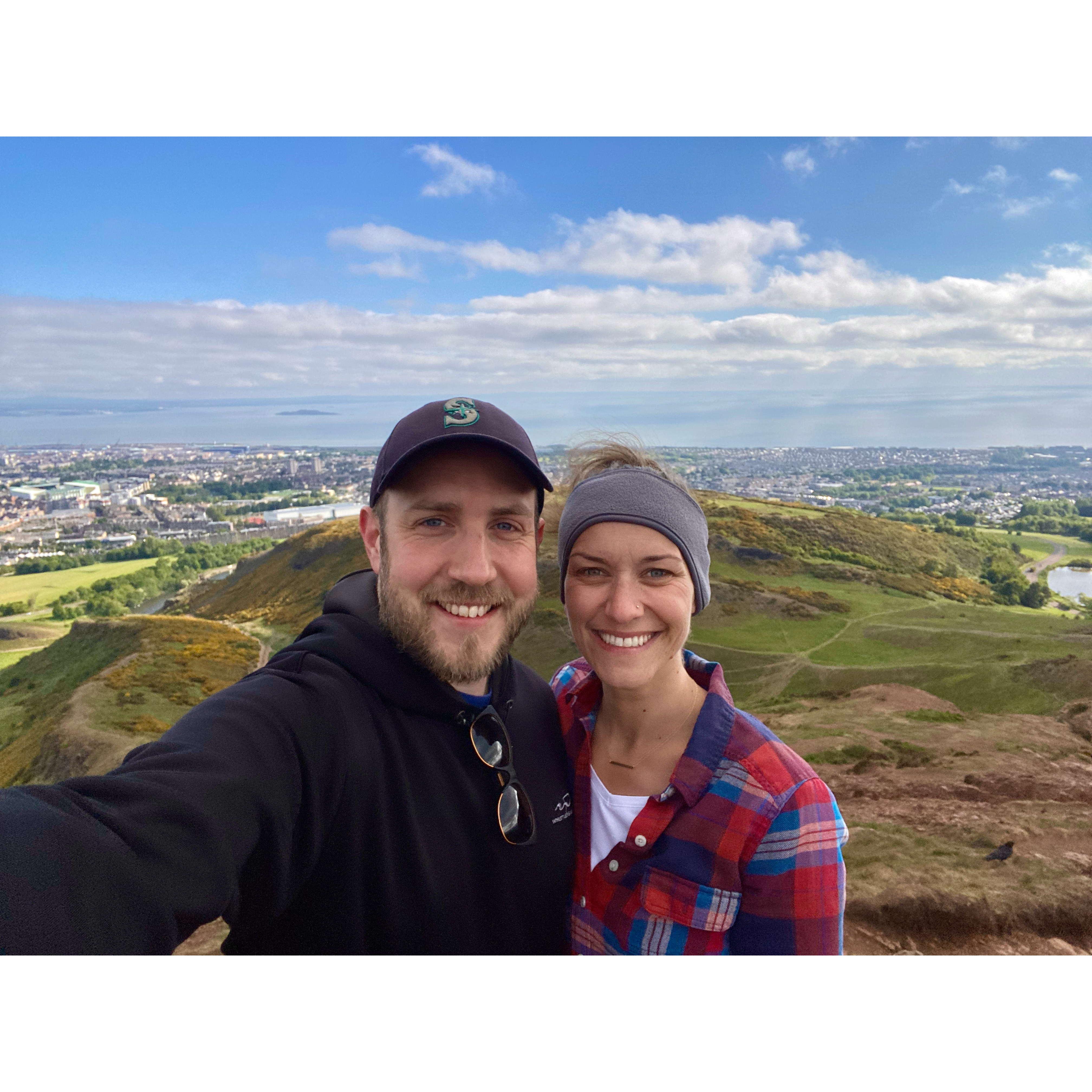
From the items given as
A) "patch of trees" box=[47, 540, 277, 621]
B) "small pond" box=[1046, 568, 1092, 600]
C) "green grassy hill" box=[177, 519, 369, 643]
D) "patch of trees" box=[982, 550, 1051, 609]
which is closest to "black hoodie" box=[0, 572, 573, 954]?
"green grassy hill" box=[177, 519, 369, 643]

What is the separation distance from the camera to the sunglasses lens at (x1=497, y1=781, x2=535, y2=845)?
8.27 feet

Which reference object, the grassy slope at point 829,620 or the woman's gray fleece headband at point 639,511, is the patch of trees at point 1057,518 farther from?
the woman's gray fleece headband at point 639,511

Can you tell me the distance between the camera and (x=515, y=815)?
8.38 ft

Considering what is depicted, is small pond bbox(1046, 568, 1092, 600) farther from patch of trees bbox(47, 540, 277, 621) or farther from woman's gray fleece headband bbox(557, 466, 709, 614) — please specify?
patch of trees bbox(47, 540, 277, 621)

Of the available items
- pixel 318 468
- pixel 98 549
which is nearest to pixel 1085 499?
pixel 318 468

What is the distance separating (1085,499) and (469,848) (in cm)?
6024

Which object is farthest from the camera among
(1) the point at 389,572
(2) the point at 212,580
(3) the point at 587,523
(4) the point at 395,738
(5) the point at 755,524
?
(2) the point at 212,580

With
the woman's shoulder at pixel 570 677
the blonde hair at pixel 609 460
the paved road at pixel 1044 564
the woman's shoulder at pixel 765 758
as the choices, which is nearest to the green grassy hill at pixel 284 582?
the woman's shoulder at pixel 570 677

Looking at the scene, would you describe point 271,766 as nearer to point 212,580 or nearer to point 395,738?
point 395,738

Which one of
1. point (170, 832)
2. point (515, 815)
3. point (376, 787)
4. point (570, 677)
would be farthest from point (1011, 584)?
point (170, 832)

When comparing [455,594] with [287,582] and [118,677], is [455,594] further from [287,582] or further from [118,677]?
[287,582]

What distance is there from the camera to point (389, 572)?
2.70 m

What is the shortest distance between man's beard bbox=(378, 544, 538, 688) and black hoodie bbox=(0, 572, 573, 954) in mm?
59

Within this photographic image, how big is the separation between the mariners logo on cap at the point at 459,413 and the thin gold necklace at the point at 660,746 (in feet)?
5.61
